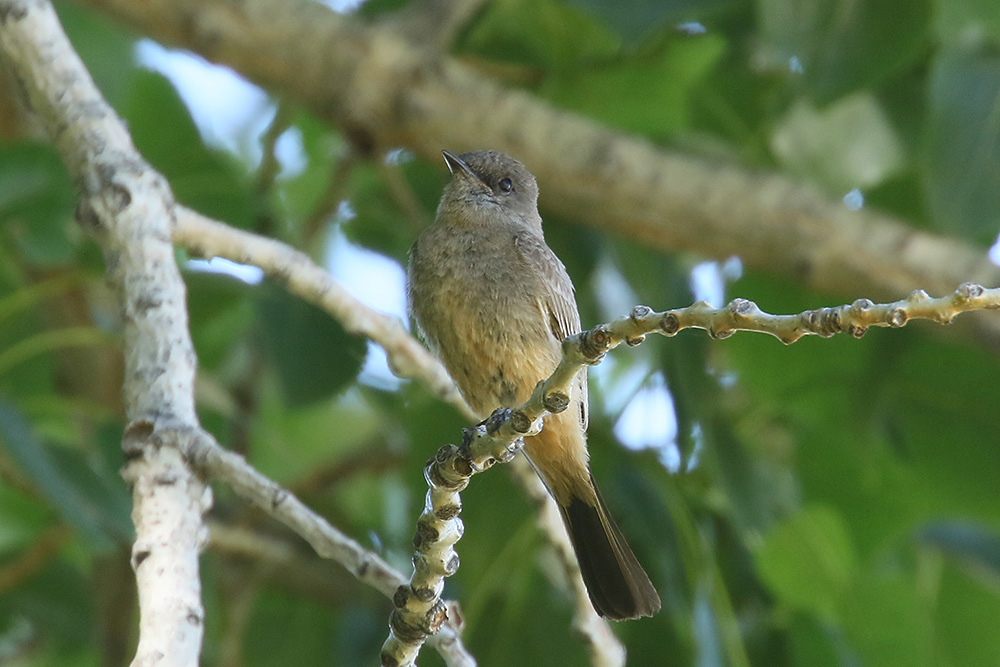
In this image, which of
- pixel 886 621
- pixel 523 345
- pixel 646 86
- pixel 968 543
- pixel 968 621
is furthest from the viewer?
pixel 646 86

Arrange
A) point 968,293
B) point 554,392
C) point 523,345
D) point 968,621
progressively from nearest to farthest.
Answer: point 968,293 → point 554,392 → point 523,345 → point 968,621

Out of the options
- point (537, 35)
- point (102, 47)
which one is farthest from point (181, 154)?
point (537, 35)

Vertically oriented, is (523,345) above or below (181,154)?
below

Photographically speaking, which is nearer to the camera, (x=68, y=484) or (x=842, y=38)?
(x=68, y=484)

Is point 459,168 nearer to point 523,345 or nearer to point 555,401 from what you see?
point 523,345

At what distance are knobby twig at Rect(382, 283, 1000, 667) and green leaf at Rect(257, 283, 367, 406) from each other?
1887 mm

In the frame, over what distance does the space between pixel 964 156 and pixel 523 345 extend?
191 centimetres

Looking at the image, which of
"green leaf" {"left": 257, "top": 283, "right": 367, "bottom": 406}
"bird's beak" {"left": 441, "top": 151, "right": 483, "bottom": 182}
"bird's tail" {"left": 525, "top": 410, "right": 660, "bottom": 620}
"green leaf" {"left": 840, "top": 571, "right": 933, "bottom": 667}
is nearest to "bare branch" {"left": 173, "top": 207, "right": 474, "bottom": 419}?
"bird's tail" {"left": 525, "top": 410, "right": 660, "bottom": 620}

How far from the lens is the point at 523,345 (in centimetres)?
321

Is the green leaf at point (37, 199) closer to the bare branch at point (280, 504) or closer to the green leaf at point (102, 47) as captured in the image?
the green leaf at point (102, 47)

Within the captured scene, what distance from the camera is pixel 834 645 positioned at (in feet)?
13.4

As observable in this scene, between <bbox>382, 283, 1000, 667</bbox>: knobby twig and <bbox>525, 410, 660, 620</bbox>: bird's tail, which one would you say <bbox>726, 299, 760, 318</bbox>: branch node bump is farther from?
<bbox>525, 410, 660, 620</bbox>: bird's tail

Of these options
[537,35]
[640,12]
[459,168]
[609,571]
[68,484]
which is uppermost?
[537,35]

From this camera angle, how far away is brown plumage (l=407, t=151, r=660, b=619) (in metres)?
3.14
